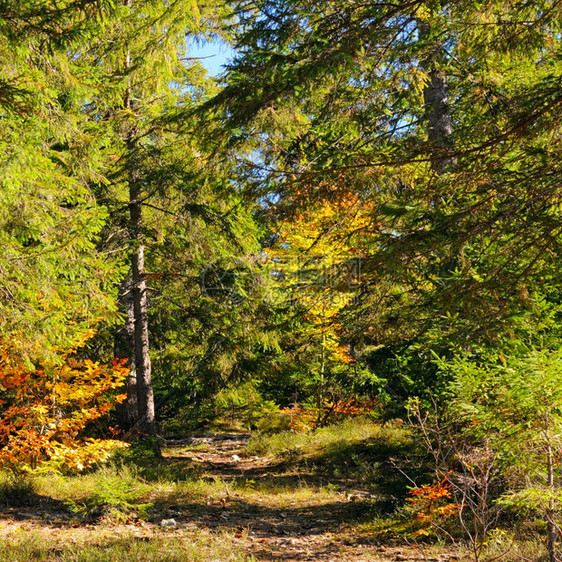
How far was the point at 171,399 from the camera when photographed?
1648 cm

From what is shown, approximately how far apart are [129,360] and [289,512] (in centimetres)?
607

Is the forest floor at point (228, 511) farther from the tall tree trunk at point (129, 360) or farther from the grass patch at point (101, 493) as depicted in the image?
the tall tree trunk at point (129, 360)

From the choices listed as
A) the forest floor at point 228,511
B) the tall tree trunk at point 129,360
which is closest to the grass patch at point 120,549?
the forest floor at point 228,511

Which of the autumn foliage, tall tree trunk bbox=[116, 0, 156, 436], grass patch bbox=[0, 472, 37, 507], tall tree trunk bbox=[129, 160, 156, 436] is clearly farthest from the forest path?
grass patch bbox=[0, 472, 37, 507]

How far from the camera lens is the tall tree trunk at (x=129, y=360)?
1226 cm

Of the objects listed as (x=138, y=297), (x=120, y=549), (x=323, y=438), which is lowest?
(x=323, y=438)

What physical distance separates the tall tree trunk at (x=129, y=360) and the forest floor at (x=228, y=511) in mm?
1588

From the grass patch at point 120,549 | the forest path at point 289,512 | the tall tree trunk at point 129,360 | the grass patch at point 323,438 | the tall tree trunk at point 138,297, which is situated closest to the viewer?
the grass patch at point 120,549

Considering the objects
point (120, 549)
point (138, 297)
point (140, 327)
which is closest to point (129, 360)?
point (140, 327)

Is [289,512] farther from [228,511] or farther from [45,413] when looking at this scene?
[45,413]

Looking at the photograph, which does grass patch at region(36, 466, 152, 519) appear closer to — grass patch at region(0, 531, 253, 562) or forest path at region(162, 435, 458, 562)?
forest path at region(162, 435, 458, 562)

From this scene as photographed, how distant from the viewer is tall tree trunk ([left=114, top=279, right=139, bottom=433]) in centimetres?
1226

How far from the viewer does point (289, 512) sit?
8.29 meters

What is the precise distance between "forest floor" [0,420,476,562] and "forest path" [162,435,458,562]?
0.06 ft
